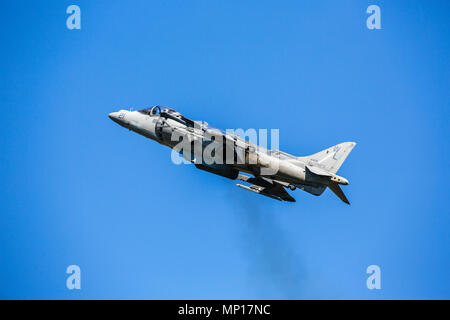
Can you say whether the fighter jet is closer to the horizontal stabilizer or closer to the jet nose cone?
the horizontal stabilizer

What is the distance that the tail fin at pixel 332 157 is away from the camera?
26.4 meters

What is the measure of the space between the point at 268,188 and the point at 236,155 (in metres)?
4.33

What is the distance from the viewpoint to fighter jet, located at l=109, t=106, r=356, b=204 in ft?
83.0

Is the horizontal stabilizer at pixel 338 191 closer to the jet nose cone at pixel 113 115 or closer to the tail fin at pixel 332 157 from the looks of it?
the tail fin at pixel 332 157

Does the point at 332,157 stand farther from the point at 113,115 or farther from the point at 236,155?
the point at 113,115

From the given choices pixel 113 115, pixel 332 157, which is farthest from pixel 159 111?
pixel 332 157

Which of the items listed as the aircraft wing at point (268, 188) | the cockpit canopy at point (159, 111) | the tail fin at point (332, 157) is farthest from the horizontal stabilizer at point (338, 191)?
the cockpit canopy at point (159, 111)

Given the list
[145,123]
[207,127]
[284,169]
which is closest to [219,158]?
[207,127]

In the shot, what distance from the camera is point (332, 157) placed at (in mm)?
26719

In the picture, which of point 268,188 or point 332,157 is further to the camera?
point 268,188

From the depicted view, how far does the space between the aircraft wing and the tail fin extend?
301 cm

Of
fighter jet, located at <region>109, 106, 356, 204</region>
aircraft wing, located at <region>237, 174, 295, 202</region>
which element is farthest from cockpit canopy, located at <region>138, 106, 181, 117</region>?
aircraft wing, located at <region>237, 174, 295, 202</region>

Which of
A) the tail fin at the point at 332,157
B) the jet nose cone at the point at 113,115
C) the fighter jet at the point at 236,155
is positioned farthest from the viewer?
the jet nose cone at the point at 113,115
